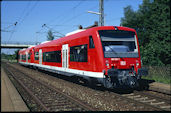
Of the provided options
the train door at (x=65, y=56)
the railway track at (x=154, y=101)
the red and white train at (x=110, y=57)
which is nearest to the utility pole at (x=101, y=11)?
the train door at (x=65, y=56)

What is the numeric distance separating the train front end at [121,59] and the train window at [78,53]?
1.62m

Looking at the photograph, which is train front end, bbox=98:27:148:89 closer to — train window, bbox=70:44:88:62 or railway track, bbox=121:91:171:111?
railway track, bbox=121:91:171:111

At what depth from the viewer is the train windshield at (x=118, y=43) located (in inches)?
382

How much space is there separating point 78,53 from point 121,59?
3069mm

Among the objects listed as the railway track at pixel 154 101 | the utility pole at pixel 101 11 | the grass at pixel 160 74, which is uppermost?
the utility pole at pixel 101 11

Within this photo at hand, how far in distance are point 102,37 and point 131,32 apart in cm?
188

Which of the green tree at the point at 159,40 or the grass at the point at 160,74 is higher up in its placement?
the green tree at the point at 159,40

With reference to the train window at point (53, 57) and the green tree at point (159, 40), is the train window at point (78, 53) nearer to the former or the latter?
the train window at point (53, 57)

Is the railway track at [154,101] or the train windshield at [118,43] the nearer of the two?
the railway track at [154,101]

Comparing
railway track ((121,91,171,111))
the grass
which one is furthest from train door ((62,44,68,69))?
the grass

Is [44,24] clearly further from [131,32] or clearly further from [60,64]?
[131,32]

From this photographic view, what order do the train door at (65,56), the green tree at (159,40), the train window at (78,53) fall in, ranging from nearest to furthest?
the train window at (78,53) < the train door at (65,56) < the green tree at (159,40)

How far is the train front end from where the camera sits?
930 cm

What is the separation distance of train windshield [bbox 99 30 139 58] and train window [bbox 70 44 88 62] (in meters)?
1.51
